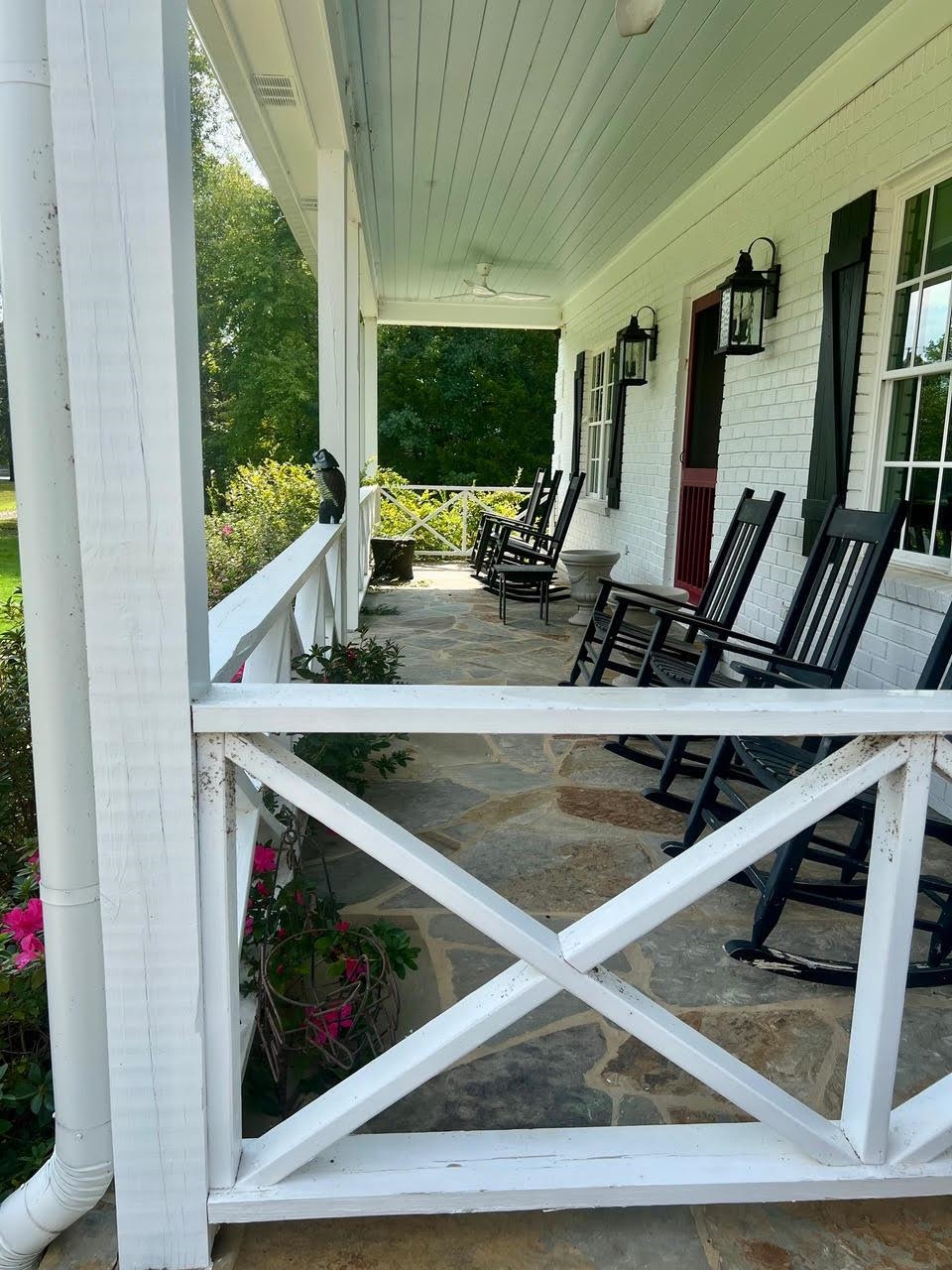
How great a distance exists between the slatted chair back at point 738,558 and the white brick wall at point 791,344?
363mm

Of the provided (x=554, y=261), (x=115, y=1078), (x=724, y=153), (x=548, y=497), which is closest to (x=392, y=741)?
(x=115, y=1078)

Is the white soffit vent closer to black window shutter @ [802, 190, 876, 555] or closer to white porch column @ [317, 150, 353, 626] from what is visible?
white porch column @ [317, 150, 353, 626]

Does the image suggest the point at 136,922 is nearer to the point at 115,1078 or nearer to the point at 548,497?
the point at 115,1078

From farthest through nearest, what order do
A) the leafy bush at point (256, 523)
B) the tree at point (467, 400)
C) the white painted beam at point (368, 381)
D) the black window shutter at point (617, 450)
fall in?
1. the tree at point (467, 400)
2. the white painted beam at point (368, 381)
3. the black window shutter at point (617, 450)
4. the leafy bush at point (256, 523)

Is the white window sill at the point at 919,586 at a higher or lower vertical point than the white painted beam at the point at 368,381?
lower

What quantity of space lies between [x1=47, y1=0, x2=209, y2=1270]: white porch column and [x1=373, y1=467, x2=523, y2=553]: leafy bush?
350 inches

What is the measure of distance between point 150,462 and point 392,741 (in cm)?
246

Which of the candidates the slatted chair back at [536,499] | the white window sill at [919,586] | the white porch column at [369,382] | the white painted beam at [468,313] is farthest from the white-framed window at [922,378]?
the white painted beam at [468,313]

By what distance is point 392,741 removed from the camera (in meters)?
3.45

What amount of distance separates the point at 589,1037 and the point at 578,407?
7.52 m

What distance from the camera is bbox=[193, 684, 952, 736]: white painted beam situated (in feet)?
3.78

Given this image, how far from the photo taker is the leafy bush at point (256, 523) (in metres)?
5.88

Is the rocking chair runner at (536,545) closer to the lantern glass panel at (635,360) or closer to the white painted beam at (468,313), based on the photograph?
the lantern glass panel at (635,360)

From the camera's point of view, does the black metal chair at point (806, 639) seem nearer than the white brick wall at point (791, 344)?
Yes
